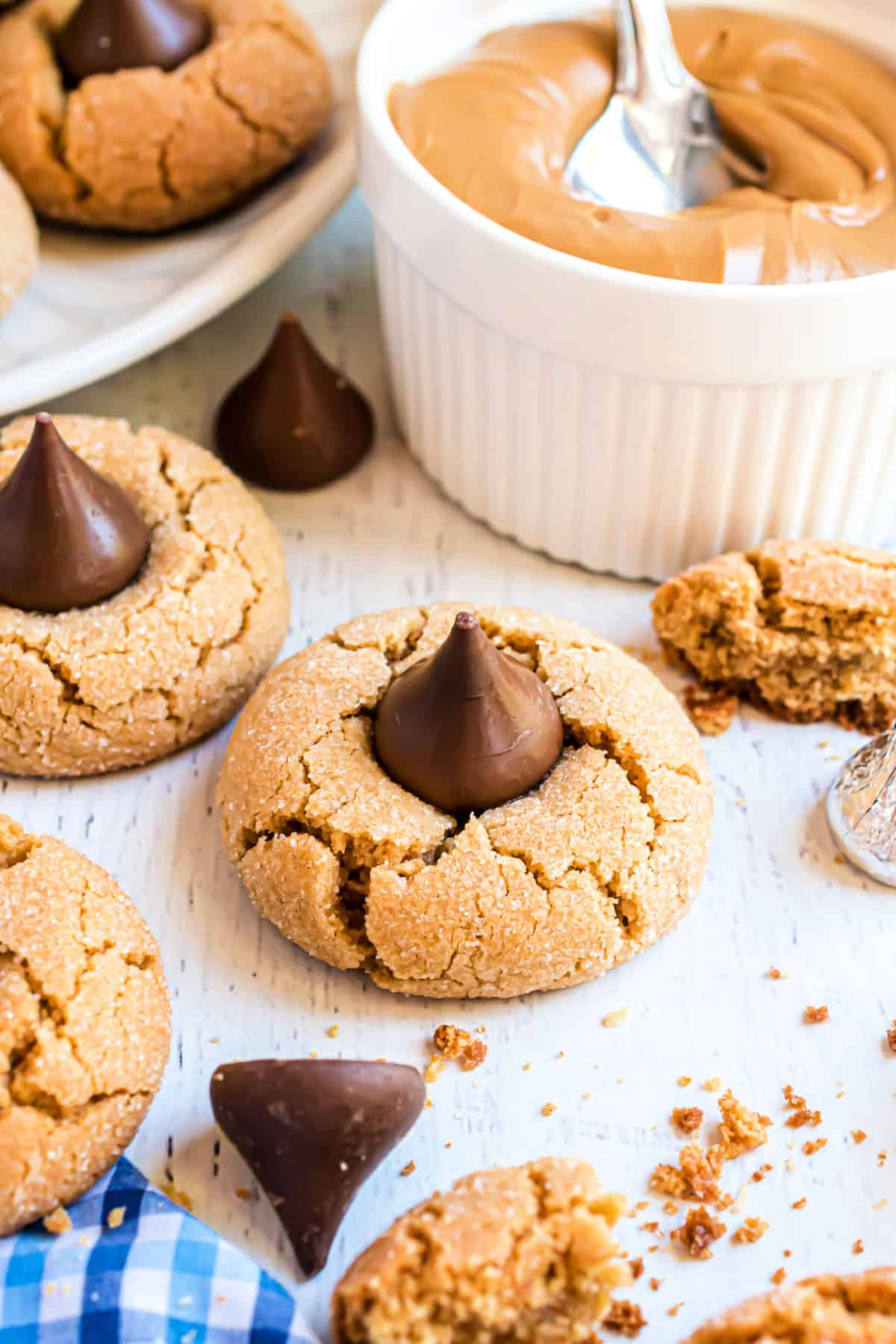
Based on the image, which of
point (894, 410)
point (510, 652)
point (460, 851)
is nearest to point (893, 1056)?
point (460, 851)

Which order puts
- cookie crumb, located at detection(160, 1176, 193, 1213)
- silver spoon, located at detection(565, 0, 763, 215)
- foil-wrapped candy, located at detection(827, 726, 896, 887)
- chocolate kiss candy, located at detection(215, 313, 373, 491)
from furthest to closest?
chocolate kiss candy, located at detection(215, 313, 373, 491), silver spoon, located at detection(565, 0, 763, 215), foil-wrapped candy, located at detection(827, 726, 896, 887), cookie crumb, located at detection(160, 1176, 193, 1213)

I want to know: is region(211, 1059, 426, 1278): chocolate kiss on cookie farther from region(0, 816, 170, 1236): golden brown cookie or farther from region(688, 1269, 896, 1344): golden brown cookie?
region(688, 1269, 896, 1344): golden brown cookie

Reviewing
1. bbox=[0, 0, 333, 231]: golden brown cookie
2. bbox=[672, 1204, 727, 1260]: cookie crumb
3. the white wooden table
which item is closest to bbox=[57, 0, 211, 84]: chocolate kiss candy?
bbox=[0, 0, 333, 231]: golden brown cookie

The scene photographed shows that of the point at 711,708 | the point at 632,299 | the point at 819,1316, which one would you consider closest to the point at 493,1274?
the point at 819,1316

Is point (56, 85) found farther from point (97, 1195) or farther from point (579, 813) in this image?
point (97, 1195)

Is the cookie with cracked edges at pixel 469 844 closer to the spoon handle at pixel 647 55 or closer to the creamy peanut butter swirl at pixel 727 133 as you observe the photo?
the creamy peanut butter swirl at pixel 727 133

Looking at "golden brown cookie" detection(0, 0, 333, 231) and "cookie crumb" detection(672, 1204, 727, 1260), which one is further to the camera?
"golden brown cookie" detection(0, 0, 333, 231)

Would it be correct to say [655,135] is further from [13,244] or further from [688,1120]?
[688,1120]
